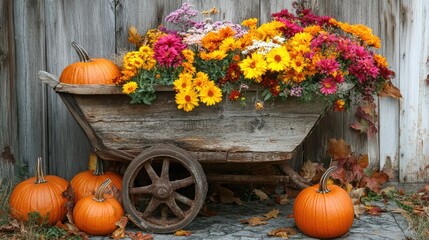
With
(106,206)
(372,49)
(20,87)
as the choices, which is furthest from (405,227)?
(20,87)

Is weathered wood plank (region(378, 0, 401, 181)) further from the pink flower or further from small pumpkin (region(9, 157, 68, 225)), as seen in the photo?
small pumpkin (region(9, 157, 68, 225))

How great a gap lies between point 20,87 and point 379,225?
2652 mm

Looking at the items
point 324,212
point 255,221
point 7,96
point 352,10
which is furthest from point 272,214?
point 7,96

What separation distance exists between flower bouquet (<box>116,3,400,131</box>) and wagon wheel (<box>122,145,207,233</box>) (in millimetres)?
311

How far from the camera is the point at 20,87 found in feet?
15.6

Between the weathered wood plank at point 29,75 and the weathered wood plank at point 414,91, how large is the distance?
257cm

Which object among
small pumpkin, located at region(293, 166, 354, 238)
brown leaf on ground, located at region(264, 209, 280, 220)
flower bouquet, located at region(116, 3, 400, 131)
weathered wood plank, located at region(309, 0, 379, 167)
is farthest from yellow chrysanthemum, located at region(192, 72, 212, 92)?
weathered wood plank, located at region(309, 0, 379, 167)

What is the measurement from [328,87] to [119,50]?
1634mm

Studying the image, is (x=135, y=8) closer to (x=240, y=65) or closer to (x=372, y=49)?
(x=240, y=65)

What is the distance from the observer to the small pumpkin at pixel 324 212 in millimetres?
3773

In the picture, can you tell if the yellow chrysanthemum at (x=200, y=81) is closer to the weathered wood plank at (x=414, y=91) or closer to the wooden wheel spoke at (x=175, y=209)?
the wooden wheel spoke at (x=175, y=209)

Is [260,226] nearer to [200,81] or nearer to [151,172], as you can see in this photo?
[151,172]

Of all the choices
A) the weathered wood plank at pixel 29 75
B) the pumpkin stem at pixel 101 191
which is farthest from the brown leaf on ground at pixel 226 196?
the weathered wood plank at pixel 29 75

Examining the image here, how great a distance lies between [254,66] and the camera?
378 cm
